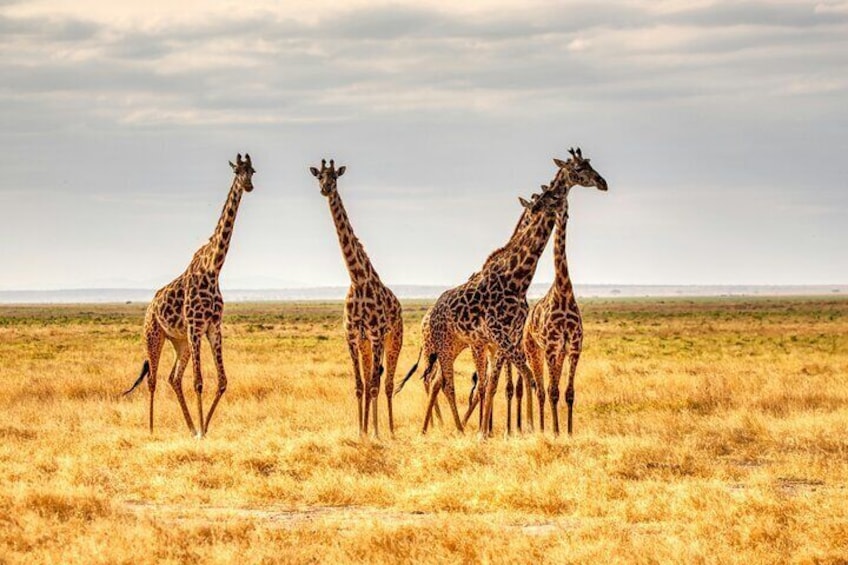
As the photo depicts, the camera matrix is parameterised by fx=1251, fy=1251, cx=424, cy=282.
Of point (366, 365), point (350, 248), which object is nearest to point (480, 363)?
point (366, 365)

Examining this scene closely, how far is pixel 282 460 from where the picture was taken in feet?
45.9

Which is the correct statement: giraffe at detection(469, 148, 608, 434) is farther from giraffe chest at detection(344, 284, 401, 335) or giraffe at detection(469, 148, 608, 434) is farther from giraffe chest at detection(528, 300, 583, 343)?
giraffe chest at detection(344, 284, 401, 335)

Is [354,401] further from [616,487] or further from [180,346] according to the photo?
[616,487]

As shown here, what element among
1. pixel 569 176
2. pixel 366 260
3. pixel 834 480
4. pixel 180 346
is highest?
pixel 569 176

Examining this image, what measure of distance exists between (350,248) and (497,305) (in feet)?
7.04

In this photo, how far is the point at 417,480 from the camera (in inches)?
519

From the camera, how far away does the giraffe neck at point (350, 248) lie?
640 inches

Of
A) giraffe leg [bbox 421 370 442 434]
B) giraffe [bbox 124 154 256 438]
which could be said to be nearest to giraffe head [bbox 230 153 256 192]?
giraffe [bbox 124 154 256 438]

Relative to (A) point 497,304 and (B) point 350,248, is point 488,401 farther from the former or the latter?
(B) point 350,248

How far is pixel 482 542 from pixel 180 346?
8.99 metres

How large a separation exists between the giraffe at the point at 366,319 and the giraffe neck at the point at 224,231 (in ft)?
5.61

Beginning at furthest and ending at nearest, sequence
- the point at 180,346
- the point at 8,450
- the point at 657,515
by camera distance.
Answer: the point at 180,346, the point at 8,450, the point at 657,515

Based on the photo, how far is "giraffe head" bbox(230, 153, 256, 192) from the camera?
17.7 metres

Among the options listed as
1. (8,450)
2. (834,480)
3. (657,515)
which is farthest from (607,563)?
(8,450)
